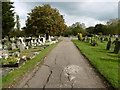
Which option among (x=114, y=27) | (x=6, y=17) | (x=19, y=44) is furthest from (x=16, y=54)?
(x=114, y=27)

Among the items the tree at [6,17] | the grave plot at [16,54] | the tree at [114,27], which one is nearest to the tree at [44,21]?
the tree at [6,17]

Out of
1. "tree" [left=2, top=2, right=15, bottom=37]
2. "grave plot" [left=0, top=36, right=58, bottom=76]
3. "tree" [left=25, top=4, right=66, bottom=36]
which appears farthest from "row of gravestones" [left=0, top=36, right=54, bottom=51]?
"tree" [left=2, top=2, right=15, bottom=37]

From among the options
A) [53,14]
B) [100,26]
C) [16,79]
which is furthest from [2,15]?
[100,26]

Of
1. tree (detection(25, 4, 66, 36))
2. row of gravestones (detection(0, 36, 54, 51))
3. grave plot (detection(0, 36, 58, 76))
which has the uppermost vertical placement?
tree (detection(25, 4, 66, 36))

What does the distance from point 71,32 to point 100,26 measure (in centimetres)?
1968

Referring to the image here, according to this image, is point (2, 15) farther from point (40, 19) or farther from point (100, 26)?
point (100, 26)

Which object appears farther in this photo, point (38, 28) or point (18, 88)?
point (38, 28)

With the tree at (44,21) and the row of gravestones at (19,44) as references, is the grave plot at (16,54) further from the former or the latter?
the tree at (44,21)

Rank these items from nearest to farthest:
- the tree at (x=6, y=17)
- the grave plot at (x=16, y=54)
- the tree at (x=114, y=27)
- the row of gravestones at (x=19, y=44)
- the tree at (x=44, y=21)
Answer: the grave plot at (x=16, y=54) < the row of gravestones at (x=19, y=44) < the tree at (x=44, y=21) < the tree at (x=6, y=17) < the tree at (x=114, y=27)

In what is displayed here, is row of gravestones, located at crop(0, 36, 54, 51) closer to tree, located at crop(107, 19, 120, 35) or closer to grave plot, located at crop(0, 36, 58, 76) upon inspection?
grave plot, located at crop(0, 36, 58, 76)

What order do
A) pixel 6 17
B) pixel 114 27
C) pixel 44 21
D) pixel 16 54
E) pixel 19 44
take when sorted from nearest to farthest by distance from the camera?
pixel 16 54 → pixel 19 44 → pixel 44 21 → pixel 6 17 → pixel 114 27

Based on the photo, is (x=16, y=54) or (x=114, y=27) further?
(x=114, y=27)

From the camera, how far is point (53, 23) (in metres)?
31.3

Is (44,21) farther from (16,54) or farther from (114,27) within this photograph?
(114,27)
